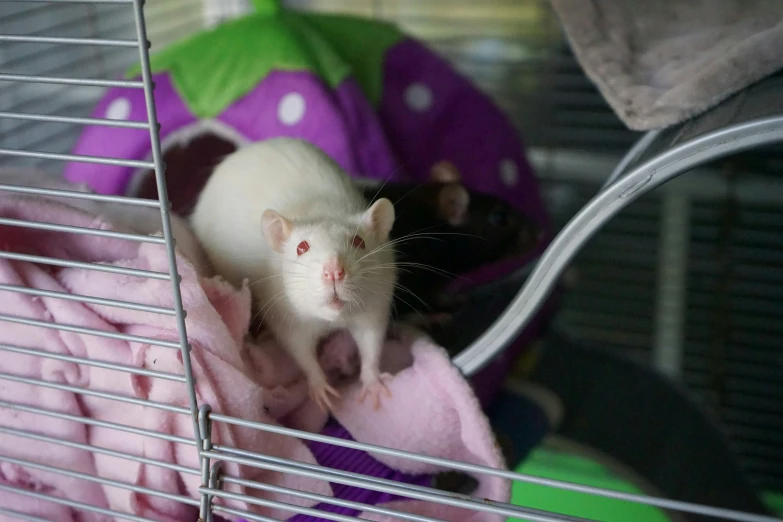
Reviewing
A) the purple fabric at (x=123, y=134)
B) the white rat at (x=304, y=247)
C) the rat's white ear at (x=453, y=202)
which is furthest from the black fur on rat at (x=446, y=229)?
the purple fabric at (x=123, y=134)

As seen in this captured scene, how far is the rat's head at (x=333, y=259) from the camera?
28.4 inches

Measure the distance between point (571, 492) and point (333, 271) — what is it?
36.1 inches

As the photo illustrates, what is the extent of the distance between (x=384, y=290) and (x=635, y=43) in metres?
0.41

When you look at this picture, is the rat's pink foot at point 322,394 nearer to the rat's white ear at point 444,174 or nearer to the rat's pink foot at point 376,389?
the rat's pink foot at point 376,389

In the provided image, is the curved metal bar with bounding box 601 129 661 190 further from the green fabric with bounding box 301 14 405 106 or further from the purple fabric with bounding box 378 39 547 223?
the green fabric with bounding box 301 14 405 106

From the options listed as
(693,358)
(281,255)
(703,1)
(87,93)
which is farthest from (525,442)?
(87,93)

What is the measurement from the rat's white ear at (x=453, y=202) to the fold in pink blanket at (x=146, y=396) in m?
0.35

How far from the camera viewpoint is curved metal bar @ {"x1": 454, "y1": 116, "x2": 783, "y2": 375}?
58 cm

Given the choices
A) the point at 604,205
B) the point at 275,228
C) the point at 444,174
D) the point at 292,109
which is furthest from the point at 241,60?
the point at 604,205

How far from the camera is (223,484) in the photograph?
69 centimetres

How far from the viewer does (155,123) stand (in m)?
0.55

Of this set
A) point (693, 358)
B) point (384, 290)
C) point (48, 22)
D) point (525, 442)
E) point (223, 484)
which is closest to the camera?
point (223, 484)

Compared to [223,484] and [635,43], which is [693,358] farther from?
[223,484]

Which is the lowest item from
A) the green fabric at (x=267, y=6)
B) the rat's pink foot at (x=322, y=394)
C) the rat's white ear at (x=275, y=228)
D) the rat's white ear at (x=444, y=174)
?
the rat's pink foot at (x=322, y=394)
